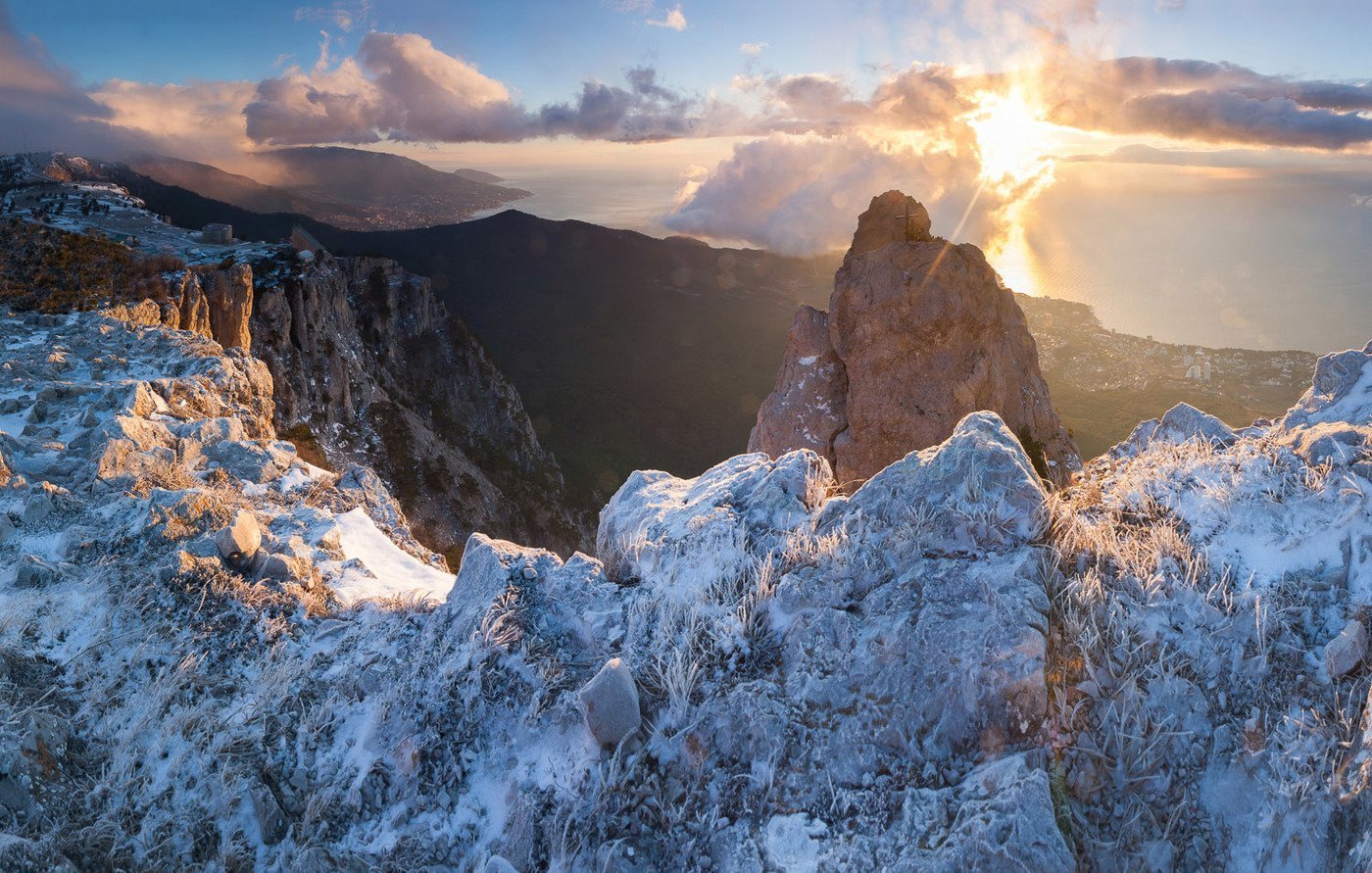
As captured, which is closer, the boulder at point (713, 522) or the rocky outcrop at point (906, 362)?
the boulder at point (713, 522)

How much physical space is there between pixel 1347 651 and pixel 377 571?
724cm

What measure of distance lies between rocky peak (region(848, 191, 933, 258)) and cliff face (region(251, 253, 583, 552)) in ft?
72.5

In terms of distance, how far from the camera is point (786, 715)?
3.72m

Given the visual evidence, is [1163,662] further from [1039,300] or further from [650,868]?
[1039,300]

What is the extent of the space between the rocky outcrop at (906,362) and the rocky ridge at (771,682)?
1471cm

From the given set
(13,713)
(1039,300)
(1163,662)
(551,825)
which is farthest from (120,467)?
(1039,300)

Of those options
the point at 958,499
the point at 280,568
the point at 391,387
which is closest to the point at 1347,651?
the point at 958,499

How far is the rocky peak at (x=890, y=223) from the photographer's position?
23266 mm

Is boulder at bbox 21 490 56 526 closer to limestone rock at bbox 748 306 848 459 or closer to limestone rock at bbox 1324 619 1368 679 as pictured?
limestone rock at bbox 1324 619 1368 679

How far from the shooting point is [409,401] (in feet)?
157

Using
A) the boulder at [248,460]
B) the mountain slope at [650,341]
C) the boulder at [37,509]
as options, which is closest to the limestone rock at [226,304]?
the boulder at [248,460]

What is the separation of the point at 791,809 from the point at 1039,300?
260 ft

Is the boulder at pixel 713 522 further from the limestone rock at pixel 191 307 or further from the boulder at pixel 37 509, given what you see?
the limestone rock at pixel 191 307

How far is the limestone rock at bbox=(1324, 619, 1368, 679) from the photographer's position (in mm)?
3080
